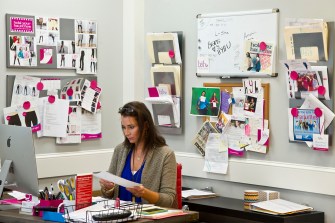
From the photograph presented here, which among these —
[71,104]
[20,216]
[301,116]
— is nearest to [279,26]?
[301,116]

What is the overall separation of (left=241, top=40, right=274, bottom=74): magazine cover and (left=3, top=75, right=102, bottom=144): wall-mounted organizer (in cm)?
131

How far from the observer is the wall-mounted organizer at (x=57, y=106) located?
4684 millimetres

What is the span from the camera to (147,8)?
5.38 meters

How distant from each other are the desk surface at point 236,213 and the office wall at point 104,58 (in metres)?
1.10

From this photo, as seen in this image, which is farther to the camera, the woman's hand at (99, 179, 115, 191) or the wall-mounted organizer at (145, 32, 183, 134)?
the wall-mounted organizer at (145, 32, 183, 134)

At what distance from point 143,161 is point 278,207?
0.92 metres

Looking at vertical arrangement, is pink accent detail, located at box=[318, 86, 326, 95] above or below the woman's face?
above

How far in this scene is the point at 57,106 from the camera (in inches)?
194

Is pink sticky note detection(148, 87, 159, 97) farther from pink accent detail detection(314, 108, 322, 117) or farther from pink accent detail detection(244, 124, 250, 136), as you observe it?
pink accent detail detection(314, 108, 322, 117)

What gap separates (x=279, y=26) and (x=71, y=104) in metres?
1.72

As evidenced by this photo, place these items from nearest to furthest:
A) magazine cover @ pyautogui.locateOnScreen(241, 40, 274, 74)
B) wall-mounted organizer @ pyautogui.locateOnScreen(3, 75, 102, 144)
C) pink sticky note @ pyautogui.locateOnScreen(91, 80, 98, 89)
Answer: magazine cover @ pyautogui.locateOnScreen(241, 40, 274, 74) → wall-mounted organizer @ pyautogui.locateOnScreen(3, 75, 102, 144) → pink sticky note @ pyautogui.locateOnScreen(91, 80, 98, 89)

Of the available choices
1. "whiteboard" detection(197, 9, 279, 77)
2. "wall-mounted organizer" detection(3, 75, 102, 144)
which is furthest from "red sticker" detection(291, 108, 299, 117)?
"wall-mounted organizer" detection(3, 75, 102, 144)

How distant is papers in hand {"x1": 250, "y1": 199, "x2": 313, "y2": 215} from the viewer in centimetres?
407

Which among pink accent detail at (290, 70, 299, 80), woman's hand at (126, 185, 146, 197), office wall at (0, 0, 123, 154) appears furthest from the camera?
office wall at (0, 0, 123, 154)
